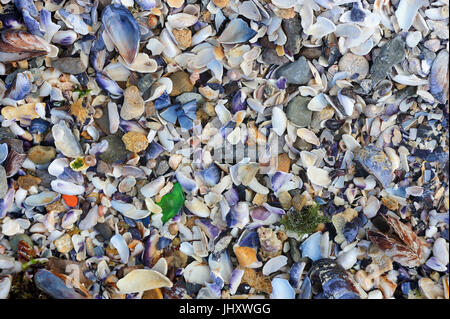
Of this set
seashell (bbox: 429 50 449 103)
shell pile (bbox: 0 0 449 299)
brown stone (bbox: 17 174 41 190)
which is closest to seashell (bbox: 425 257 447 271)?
shell pile (bbox: 0 0 449 299)

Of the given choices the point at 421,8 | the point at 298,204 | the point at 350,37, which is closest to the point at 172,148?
the point at 298,204

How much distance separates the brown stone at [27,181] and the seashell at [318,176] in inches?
26.2

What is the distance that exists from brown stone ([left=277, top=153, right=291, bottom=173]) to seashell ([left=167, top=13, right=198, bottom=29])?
0.39 meters

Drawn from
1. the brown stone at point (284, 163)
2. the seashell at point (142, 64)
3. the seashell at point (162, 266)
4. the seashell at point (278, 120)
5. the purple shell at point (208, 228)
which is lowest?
the seashell at point (162, 266)

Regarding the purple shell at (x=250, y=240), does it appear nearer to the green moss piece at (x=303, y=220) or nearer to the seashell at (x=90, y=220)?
the green moss piece at (x=303, y=220)

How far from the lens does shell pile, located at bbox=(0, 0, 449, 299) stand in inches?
40.3

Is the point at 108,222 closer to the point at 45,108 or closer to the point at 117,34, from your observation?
A: the point at 45,108

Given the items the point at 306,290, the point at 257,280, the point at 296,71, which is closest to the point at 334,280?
the point at 306,290

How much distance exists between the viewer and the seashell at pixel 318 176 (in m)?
1.07

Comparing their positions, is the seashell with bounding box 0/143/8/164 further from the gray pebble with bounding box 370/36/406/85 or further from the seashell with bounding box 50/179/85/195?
the gray pebble with bounding box 370/36/406/85

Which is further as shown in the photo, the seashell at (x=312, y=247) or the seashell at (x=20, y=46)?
the seashell at (x=312, y=247)

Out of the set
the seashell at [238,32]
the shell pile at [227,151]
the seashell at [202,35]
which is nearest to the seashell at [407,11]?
the shell pile at [227,151]

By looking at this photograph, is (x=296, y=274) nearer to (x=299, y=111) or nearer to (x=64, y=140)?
(x=299, y=111)

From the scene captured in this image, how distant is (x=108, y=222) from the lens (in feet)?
3.46
